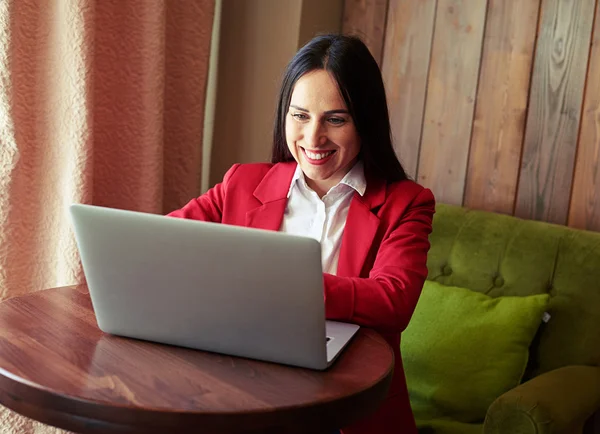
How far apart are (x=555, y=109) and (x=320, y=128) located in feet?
2.63

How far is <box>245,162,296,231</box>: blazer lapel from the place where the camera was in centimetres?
160

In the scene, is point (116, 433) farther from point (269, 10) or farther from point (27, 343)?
point (269, 10)

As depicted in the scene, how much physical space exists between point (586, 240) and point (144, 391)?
1.19m

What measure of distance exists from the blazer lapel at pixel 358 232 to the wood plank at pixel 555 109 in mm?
655

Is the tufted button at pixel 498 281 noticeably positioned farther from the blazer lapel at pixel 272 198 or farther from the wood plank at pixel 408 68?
the blazer lapel at pixel 272 198

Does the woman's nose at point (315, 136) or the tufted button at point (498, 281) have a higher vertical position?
the woman's nose at point (315, 136)

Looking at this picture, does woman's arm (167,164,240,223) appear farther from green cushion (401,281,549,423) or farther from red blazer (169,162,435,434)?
green cushion (401,281,549,423)

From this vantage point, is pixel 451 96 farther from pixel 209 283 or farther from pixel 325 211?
pixel 209 283

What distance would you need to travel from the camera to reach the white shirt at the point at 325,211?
1584mm

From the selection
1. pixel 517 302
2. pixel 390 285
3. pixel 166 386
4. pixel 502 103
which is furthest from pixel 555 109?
pixel 166 386

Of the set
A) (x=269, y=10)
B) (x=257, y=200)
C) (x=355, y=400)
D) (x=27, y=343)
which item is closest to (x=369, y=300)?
(x=355, y=400)

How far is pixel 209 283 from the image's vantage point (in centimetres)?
109

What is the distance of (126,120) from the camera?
7.02 feet

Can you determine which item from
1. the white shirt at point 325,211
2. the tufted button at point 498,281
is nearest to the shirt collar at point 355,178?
the white shirt at point 325,211
